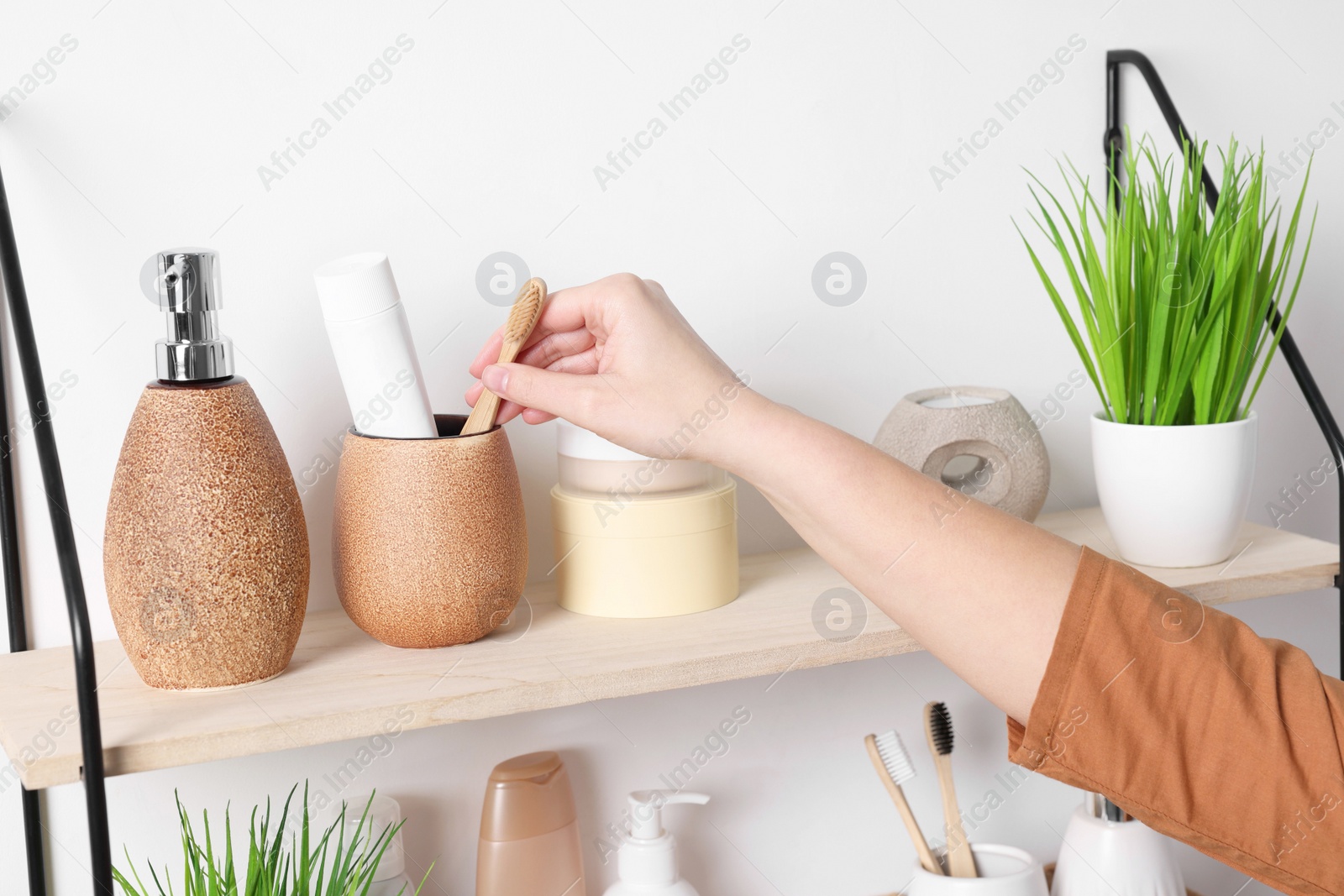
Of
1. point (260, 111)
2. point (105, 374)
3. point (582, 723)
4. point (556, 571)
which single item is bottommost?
point (582, 723)

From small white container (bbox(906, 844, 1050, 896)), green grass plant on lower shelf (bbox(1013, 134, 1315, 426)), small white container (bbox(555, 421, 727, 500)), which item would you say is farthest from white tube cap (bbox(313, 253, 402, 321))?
small white container (bbox(906, 844, 1050, 896))

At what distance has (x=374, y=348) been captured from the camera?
51cm

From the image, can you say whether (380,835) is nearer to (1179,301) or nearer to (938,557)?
(938,557)

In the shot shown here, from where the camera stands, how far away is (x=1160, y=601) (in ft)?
1.43

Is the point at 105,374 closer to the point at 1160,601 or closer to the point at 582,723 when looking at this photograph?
the point at 582,723

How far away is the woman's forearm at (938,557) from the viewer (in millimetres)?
428

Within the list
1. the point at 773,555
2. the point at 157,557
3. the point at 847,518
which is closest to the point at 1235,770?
the point at 847,518

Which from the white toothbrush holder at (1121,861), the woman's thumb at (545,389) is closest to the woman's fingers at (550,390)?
the woman's thumb at (545,389)

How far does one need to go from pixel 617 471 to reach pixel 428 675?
14cm

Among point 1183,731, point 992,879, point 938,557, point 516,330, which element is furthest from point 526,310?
point 992,879

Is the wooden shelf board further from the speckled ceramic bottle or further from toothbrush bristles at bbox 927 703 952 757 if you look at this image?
toothbrush bristles at bbox 927 703 952 757

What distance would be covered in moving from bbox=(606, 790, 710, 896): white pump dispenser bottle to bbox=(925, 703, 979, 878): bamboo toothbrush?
0.58ft

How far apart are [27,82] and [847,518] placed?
0.44 m

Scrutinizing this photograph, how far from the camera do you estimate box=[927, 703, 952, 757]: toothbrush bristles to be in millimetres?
716
